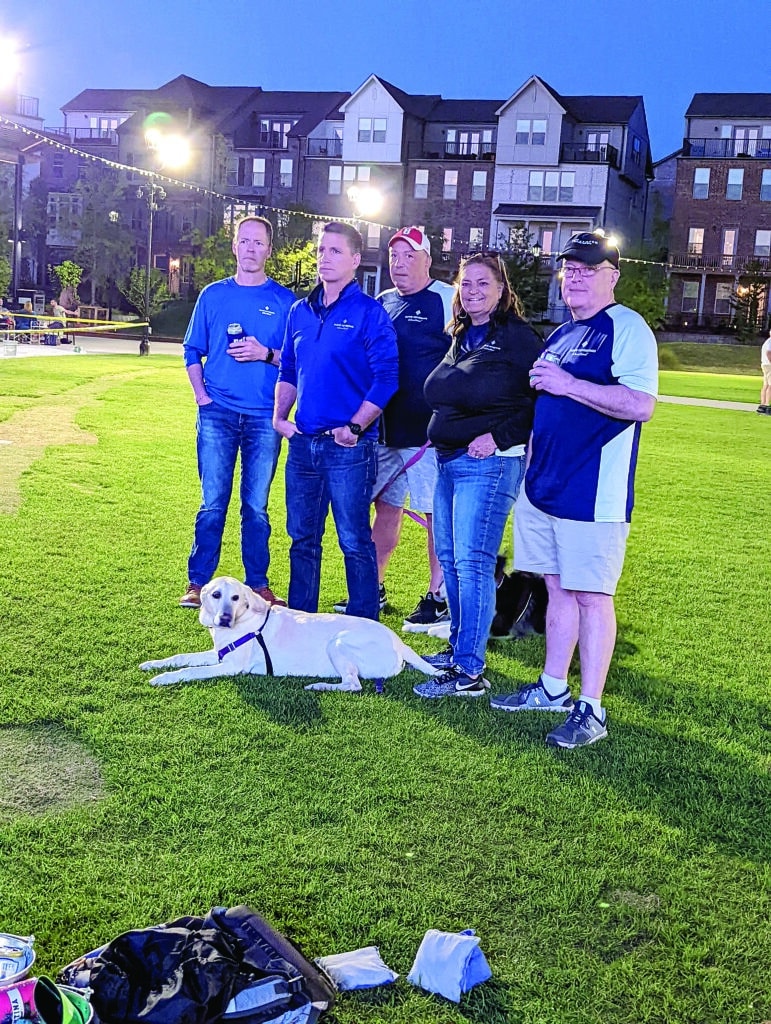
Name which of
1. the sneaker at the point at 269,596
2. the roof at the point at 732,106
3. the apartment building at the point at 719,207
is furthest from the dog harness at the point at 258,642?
the roof at the point at 732,106

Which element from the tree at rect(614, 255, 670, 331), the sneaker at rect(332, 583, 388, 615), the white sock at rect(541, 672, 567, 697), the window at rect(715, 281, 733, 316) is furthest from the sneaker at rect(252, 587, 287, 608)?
the window at rect(715, 281, 733, 316)

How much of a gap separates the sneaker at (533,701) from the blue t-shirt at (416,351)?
1.80 metres

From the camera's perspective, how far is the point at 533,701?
541cm

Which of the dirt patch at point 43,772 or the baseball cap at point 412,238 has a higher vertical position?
the baseball cap at point 412,238

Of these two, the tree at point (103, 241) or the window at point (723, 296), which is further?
the tree at point (103, 241)

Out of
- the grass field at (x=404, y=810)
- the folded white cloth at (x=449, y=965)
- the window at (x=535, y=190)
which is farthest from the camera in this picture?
the window at (x=535, y=190)

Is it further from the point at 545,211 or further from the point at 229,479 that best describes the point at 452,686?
the point at 545,211

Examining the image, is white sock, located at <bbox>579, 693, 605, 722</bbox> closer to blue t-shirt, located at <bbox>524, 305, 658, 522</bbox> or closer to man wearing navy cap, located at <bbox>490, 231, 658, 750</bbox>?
man wearing navy cap, located at <bbox>490, 231, 658, 750</bbox>

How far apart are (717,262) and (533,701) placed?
57.4 metres

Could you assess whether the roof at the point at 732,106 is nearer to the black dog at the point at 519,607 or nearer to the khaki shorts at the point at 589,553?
the black dog at the point at 519,607

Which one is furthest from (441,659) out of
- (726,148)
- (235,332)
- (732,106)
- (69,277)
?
(732,106)

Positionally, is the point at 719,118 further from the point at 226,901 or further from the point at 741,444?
the point at 226,901

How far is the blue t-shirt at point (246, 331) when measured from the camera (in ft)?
22.3

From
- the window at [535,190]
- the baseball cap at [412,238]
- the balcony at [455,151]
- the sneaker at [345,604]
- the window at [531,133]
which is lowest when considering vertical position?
the sneaker at [345,604]
